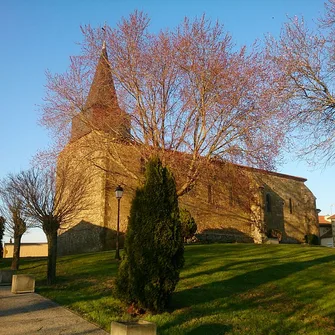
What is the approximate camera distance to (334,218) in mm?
52938

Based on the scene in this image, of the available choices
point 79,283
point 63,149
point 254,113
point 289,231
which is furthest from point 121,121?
point 289,231

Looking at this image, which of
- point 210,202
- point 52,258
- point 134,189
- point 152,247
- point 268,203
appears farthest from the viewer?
point 268,203

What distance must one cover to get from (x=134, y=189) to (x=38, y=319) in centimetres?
584

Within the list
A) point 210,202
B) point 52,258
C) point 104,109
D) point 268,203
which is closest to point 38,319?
point 52,258

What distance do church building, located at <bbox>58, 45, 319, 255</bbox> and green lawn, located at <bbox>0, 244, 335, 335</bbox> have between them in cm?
311

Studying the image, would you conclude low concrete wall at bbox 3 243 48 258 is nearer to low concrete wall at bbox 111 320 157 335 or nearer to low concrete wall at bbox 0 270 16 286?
low concrete wall at bbox 0 270 16 286

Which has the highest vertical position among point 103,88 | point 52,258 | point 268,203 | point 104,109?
point 103,88

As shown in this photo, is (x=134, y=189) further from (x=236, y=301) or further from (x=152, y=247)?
(x=236, y=301)

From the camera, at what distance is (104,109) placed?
15.9 metres

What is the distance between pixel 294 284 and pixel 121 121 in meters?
8.72

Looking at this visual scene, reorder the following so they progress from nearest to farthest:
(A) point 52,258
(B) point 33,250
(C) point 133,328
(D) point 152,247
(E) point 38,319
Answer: (C) point 133,328 → (E) point 38,319 → (D) point 152,247 → (A) point 52,258 → (B) point 33,250

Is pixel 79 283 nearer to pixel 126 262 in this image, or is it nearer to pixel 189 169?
pixel 126 262

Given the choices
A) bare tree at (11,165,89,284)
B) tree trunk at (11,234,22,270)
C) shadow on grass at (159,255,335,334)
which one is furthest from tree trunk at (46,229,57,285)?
tree trunk at (11,234,22,270)

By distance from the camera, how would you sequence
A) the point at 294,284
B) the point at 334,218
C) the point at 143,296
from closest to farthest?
the point at 143,296 < the point at 294,284 < the point at 334,218
